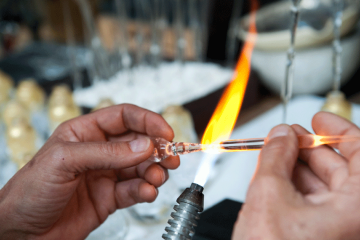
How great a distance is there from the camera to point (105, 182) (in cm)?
47

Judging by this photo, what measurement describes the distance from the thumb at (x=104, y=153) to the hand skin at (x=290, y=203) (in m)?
0.13

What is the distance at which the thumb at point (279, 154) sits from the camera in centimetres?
26

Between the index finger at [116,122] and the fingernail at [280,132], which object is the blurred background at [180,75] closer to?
the index finger at [116,122]

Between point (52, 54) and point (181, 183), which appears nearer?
point (181, 183)

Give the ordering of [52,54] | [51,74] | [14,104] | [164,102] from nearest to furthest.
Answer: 1. [14,104]
2. [164,102]
3. [51,74]
4. [52,54]

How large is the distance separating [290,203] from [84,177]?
12.1 inches

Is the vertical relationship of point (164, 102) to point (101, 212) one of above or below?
above

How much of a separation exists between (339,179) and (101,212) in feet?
1.05

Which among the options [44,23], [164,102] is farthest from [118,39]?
[44,23]

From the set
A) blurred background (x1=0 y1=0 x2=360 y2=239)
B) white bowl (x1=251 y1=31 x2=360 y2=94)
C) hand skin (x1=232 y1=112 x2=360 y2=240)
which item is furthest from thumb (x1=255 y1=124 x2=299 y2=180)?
white bowl (x1=251 y1=31 x2=360 y2=94)

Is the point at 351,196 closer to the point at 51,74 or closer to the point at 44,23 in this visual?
the point at 51,74

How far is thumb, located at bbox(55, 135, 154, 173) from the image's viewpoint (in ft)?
1.15

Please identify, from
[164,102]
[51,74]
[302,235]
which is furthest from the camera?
[51,74]

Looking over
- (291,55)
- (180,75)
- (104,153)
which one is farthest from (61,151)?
(180,75)
